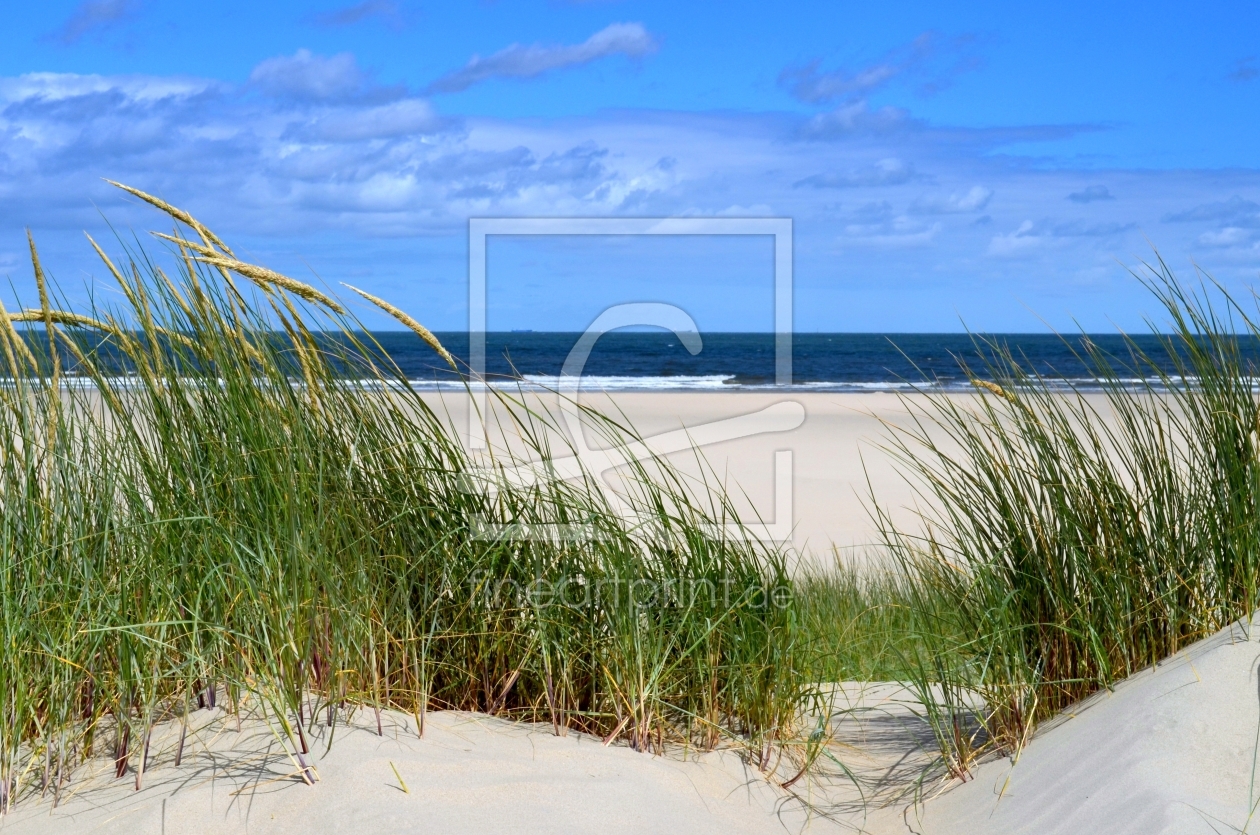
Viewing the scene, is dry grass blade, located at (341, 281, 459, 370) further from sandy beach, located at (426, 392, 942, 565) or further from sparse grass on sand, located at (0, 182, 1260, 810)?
sandy beach, located at (426, 392, 942, 565)

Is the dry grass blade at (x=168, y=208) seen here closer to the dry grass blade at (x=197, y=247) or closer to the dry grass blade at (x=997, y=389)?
the dry grass blade at (x=197, y=247)

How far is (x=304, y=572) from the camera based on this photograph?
7.16ft

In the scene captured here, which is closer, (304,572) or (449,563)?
(304,572)

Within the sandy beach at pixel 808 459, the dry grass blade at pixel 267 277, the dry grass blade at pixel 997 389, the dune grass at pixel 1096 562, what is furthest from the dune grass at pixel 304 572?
the sandy beach at pixel 808 459

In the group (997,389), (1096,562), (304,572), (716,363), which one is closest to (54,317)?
(304,572)

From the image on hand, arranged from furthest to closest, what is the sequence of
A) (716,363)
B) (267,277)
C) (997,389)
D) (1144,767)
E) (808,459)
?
(716,363), (808,459), (997,389), (267,277), (1144,767)

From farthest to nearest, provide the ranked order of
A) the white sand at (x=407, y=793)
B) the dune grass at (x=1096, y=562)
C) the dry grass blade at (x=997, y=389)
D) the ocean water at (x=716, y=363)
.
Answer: the ocean water at (x=716, y=363) → the dry grass blade at (x=997, y=389) → the dune grass at (x=1096, y=562) → the white sand at (x=407, y=793)

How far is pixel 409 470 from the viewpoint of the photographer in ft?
8.39

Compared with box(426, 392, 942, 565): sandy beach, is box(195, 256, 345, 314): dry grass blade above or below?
above

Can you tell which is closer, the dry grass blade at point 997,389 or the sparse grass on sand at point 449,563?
the sparse grass on sand at point 449,563

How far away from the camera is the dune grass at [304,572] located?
2.21 metres

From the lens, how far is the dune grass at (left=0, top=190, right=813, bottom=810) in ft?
7.25

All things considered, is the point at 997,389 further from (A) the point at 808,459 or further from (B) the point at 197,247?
(A) the point at 808,459

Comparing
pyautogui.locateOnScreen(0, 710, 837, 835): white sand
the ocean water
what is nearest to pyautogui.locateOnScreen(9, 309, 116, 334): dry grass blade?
pyautogui.locateOnScreen(0, 710, 837, 835): white sand
